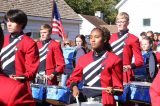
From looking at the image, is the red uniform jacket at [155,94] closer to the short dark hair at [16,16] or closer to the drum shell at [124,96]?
the short dark hair at [16,16]

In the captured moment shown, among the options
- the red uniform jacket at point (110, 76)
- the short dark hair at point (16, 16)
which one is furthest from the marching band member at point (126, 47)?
the short dark hair at point (16, 16)

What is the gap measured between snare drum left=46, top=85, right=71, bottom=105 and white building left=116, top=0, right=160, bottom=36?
37.3 meters

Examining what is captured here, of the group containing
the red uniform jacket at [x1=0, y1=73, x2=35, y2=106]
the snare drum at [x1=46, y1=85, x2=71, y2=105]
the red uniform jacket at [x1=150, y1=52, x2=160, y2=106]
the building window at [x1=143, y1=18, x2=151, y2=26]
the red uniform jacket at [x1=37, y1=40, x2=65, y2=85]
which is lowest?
the building window at [x1=143, y1=18, x2=151, y2=26]

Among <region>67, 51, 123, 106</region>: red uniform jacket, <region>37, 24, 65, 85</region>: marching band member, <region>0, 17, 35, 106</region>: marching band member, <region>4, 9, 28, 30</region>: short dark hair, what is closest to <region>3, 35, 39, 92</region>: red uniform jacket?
<region>4, 9, 28, 30</region>: short dark hair

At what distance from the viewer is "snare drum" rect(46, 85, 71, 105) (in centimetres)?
774

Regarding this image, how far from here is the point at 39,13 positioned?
3098 centimetres

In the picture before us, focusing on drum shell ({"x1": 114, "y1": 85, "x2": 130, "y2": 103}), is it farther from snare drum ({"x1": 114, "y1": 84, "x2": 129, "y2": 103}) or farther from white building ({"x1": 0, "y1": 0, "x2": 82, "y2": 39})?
white building ({"x1": 0, "y1": 0, "x2": 82, "y2": 39})

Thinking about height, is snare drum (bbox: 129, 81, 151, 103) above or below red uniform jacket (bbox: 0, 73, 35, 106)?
below

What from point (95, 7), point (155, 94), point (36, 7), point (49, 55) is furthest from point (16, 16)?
point (95, 7)

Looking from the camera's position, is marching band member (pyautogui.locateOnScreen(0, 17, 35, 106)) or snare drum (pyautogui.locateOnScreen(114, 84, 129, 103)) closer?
marching band member (pyautogui.locateOnScreen(0, 17, 35, 106))

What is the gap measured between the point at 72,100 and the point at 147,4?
39.3 m

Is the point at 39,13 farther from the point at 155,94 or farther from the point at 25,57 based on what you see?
the point at 155,94

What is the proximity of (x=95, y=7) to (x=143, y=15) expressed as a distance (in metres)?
38.2

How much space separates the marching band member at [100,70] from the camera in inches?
248
